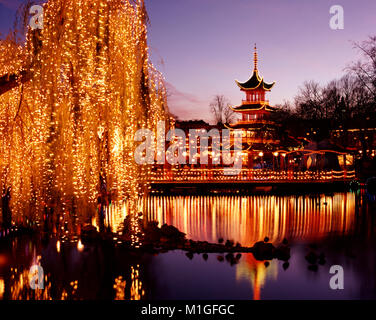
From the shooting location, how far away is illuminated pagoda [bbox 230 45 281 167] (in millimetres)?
29188

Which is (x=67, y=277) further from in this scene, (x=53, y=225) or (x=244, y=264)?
(x=244, y=264)

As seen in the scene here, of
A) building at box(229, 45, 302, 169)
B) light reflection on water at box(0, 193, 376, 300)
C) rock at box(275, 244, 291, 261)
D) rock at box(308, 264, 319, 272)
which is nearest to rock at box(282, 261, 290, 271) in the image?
light reflection on water at box(0, 193, 376, 300)

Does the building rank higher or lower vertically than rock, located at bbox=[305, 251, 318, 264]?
higher

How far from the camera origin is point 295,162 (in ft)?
122

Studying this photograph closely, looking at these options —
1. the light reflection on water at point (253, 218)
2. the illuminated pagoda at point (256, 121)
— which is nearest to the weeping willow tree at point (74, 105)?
the light reflection on water at point (253, 218)

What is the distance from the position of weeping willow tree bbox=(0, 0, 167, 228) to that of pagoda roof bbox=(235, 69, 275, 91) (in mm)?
34701

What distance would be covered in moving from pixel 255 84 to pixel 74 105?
36266 millimetres

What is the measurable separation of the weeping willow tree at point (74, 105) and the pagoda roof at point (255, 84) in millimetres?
34701

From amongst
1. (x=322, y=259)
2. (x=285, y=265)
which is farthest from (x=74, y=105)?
(x=322, y=259)

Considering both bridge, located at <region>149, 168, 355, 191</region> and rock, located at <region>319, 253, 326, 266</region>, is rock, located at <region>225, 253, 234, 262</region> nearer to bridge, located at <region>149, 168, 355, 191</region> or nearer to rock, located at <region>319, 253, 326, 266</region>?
rock, located at <region>319, 253, 326, 266</region>

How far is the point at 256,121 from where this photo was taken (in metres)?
35.6

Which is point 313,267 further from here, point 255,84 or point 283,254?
point 255,84

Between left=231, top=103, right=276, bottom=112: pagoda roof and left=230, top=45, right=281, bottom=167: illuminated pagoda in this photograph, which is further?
left=231, top=103, right=276, bottom=112: pagoda roof

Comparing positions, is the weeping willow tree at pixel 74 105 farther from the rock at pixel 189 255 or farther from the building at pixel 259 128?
the building at pixel 259 128
